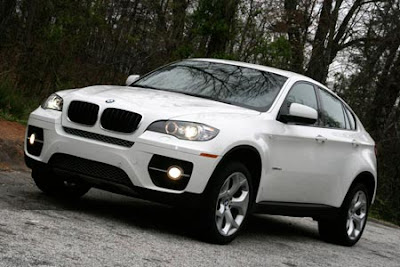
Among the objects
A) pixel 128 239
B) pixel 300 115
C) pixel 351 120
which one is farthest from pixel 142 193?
pixel 351 120

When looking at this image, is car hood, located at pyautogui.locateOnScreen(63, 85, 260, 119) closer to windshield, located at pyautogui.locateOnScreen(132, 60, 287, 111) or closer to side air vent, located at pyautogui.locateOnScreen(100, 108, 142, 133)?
side air vent, located at pyautogui.locateOnScreen(100, 108, 142, 133)

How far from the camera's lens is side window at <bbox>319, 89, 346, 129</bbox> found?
7.81 metres

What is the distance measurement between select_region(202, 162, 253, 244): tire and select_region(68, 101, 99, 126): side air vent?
3.71 ft

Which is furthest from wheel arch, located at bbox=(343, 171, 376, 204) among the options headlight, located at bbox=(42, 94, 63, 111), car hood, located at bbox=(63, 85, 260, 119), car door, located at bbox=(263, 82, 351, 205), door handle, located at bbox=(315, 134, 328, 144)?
headlight, located at bbox=(42, 94, 63, 111)

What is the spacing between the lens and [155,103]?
622 centimetres

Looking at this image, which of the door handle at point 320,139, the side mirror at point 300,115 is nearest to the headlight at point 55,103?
the side mirror at point 300,115

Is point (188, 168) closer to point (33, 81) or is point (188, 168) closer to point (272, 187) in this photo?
point (272, 187)

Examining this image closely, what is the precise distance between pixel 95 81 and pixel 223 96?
9.12 m

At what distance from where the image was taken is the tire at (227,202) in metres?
5.97

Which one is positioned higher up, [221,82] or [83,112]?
[221,82]

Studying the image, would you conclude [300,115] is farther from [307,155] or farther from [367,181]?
[367,181]

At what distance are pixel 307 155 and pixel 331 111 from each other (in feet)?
3.40

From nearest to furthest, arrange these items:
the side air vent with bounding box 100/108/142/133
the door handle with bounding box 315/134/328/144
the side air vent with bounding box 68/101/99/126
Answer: the side air vent with bounding box 100/108/142/133 → the side air vent with bounding box 68/101/99/126 → the door handle with bounding box 315/134/328/144

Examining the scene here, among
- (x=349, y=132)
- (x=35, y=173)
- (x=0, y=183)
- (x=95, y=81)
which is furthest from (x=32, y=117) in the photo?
(x=95, y=81)
